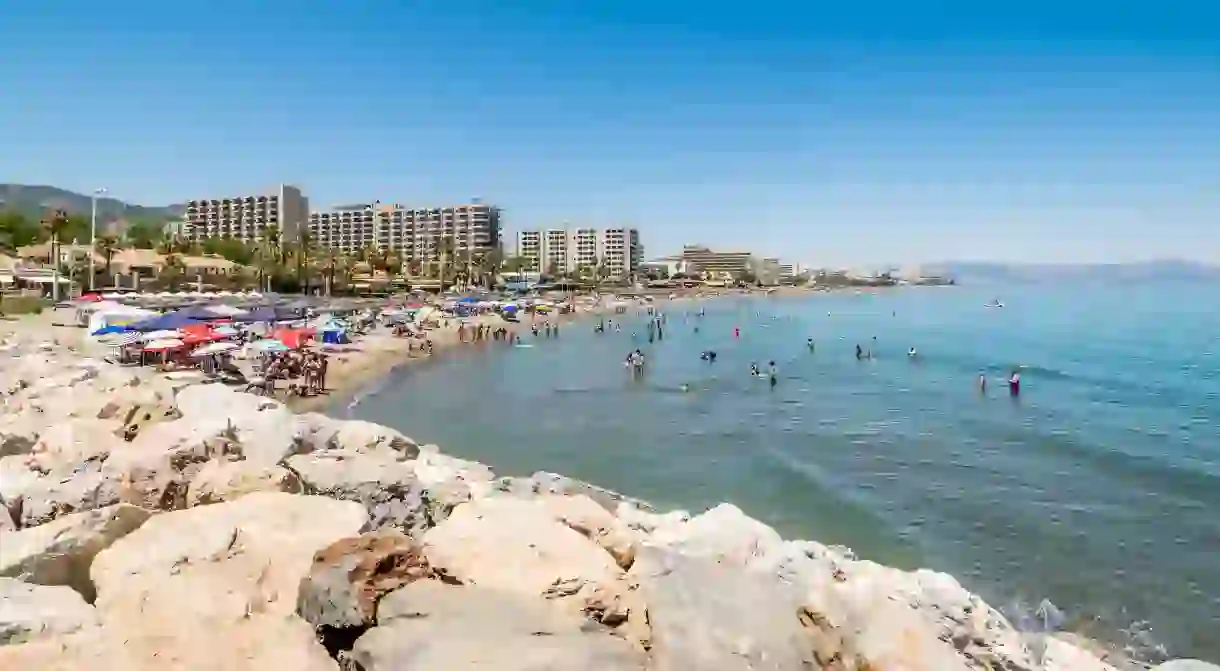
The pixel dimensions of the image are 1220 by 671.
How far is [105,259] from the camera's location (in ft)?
211

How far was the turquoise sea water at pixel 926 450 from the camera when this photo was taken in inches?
523

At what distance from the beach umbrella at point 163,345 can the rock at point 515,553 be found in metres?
25.1

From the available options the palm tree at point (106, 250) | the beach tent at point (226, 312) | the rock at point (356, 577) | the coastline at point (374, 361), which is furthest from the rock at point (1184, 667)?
the palm tree at point (106, 250)

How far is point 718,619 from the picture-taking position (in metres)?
5.33

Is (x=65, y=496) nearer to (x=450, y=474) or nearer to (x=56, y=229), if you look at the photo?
(x=450, y=474)

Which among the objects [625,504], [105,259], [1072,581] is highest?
[105,259]

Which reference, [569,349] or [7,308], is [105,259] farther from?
[569,349]

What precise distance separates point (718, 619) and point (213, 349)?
28.2 m

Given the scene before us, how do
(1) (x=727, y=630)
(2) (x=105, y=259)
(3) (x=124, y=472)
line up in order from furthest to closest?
(2) (x=105, y=259) < (3) (x=124, y=472) < (1) (x=727, y=630)

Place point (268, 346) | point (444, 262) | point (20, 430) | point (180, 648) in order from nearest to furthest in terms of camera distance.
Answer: point (180, 648) → point (20, 430) → point (268, 346) → point (444, 262)

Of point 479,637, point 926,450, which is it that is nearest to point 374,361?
point 926,450

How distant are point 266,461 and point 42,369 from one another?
14833 mm

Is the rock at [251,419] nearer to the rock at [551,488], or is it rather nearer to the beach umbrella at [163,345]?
the rock at [551,488]

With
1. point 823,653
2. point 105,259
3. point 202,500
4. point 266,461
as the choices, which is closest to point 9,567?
point 202,500
